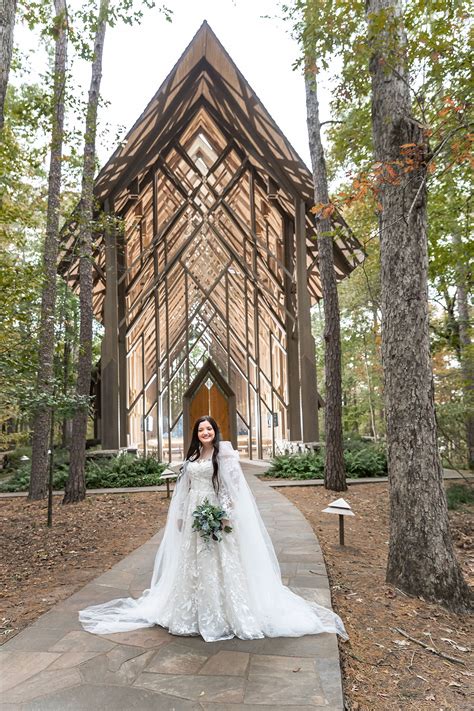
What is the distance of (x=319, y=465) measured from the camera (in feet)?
39.7

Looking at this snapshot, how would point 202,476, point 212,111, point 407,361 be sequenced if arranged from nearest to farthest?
point 202,476 < point 407,361 < point 212,111

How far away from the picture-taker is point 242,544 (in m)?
3.81

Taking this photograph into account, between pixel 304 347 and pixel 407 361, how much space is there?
9114mm

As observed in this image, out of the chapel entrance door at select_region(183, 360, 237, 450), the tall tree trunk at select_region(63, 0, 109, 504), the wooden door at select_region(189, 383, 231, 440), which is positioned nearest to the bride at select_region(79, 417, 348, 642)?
the tall tree trunk at select_region(63, 0, 109, 504)

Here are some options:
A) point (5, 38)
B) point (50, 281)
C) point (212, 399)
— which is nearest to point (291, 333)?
point (212, 399)

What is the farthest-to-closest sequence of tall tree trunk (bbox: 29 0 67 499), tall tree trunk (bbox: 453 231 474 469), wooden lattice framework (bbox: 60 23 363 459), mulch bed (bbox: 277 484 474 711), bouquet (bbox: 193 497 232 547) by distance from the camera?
wooden lattice framework (bbox: 60 23 363 459)
tall tree trunk (bbox: 453 231 474 469)
tall tree trunk (bbox: 29 0 67 499)
bouquet (bbox: 193 497 232 547)
mulch bed (bbox: 277 484 474 711)

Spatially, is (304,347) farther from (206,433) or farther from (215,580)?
(215,580)

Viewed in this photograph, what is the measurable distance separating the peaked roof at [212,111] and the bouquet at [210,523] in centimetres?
1025

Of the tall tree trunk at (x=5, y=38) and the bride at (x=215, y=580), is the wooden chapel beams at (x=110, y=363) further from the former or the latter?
the bride at (x=215, y=580)

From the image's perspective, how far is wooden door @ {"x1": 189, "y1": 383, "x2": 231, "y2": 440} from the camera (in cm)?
1803

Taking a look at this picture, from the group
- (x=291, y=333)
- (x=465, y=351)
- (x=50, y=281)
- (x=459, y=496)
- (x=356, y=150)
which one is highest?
(x=356, y=150)

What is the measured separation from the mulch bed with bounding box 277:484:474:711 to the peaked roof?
10.0 m

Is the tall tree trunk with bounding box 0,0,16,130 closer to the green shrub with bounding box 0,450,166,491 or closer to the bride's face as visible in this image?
the bride's face

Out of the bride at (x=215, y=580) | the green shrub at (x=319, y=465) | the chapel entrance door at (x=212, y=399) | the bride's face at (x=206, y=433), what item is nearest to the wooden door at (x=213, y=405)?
the chapel entrance door at (x=212, y=399)
